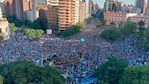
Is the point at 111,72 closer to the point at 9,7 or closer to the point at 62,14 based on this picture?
the point at 62,14

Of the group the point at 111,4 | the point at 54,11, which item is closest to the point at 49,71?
the point at 54,11

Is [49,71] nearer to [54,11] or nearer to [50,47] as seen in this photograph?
[50,47]

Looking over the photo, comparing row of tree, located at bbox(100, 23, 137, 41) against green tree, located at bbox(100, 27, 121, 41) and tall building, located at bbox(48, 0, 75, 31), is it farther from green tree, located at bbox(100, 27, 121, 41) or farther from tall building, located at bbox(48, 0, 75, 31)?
tall building, located at bbox(48, 0, 75, 31)

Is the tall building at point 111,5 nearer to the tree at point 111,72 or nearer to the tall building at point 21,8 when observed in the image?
the tall building at point 21,8

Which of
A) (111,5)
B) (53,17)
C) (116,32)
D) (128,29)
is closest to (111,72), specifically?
(116,32)

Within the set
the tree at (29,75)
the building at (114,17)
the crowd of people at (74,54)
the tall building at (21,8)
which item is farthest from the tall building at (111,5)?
the tree at (29,75)
